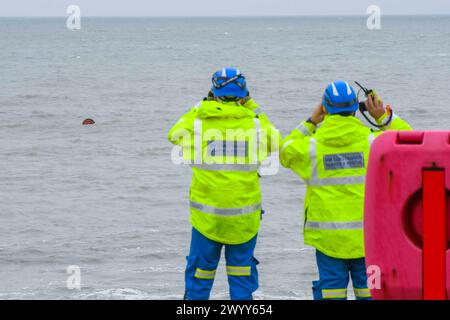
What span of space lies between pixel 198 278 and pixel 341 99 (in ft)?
4.79

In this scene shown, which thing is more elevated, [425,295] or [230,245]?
[425,295]

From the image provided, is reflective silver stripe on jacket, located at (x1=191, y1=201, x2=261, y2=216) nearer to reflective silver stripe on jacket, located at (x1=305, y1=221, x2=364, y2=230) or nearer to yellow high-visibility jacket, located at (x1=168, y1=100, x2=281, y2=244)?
yellow high-visibility jacket, located at (x1=168, y1=100, x2=281, y2=244)

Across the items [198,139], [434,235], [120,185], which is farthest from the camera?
[120,185]

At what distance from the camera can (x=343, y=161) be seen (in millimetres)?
6160

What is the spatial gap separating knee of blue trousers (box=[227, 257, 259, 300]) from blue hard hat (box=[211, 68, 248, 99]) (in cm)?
107

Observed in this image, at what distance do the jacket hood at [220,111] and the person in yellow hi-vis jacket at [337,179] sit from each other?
15.0 inches

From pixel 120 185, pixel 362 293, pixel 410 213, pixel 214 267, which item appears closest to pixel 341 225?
pixel 362 293

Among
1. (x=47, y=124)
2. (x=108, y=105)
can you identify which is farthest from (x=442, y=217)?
(x=108, y=105)

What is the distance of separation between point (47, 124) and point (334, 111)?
3030 centimetres

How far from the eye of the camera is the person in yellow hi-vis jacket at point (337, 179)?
612cm

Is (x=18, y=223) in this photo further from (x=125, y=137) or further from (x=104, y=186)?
(x=125, y=137)

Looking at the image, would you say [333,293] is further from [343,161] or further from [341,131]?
[341,131]

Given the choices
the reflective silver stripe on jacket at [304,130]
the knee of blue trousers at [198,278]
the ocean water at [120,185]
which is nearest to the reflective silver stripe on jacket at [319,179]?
the reflective silver stripe on jacket at [304,130]

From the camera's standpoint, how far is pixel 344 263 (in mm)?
6199
